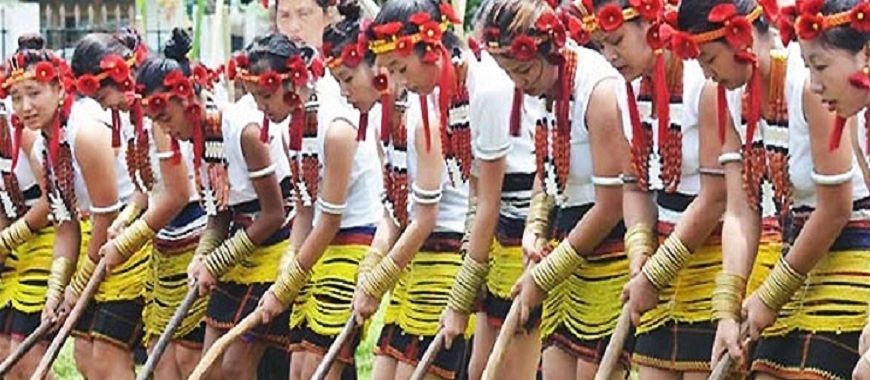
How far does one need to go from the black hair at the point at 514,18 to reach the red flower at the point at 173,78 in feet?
4.95

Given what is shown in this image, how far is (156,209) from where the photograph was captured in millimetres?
6918

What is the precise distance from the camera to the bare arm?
628 centimetres

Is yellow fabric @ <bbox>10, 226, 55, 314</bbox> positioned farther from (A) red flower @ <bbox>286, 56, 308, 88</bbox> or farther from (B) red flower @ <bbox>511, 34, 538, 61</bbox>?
(B) red flower @ <bbox>511, 34, 538, 61</bbox>

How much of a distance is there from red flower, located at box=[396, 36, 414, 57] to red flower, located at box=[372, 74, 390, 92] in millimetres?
383

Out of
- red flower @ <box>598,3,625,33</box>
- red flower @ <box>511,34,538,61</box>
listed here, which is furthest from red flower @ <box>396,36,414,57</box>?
red flower @ <box>598,3,625,33</box>

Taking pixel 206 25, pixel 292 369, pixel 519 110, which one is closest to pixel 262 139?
pixel 292 369

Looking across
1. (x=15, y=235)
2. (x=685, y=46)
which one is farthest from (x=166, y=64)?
(x=685, y=46)

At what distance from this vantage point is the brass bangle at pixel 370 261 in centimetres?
616

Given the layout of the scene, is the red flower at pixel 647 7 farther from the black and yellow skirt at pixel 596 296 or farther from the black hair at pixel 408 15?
the black hair at pixel 408 15

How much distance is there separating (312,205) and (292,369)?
52cm

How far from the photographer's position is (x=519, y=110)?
18.7 feet

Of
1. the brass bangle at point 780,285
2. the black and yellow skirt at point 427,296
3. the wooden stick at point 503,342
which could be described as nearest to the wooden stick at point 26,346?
the black and yellow skirt at point 427,296

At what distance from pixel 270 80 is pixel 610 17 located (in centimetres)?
165

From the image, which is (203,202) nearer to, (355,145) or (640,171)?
(355,145)
